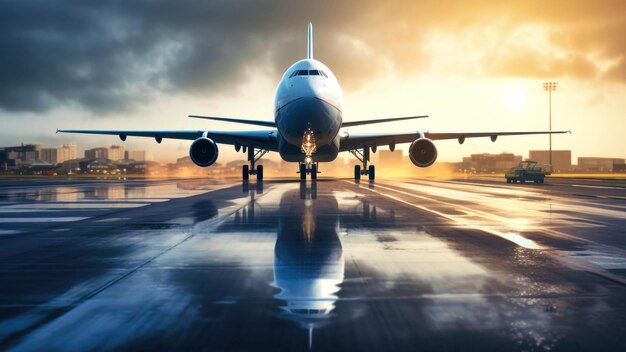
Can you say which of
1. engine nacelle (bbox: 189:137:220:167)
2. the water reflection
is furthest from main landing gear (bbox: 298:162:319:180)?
the water reflection

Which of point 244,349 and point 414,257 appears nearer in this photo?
point 244,349

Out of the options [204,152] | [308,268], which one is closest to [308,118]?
[204,152]

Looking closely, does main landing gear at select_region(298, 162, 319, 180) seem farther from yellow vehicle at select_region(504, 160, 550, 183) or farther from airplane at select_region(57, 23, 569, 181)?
yellow vehicle at select_region(504, 160, 550, 183)

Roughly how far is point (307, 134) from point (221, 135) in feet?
30.8

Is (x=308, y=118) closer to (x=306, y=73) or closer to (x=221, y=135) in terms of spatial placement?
(x=306, y=73)

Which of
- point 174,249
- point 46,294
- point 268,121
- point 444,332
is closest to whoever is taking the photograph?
point 444,332

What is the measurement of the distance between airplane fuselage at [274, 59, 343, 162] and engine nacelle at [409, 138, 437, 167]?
6.54m

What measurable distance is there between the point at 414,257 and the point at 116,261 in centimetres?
438

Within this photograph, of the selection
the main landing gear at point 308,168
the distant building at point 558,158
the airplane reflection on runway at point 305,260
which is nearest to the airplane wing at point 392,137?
the main landing gear at point 308,168

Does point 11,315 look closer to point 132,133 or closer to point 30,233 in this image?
point 30,233

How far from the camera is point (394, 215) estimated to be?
12.3m

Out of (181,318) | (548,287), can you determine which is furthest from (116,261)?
(548,287)

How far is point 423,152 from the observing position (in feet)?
91.1

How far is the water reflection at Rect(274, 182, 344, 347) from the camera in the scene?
4.21 meters
